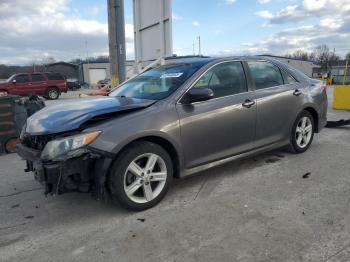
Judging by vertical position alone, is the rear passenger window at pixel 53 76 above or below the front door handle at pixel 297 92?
above

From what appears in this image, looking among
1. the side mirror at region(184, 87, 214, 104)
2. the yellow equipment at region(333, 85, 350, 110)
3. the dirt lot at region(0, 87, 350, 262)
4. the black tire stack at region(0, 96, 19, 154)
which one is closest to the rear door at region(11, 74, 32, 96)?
the black tire stack at region(0, 96, 19, 154)

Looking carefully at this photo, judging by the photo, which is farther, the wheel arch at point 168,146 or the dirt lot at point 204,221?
the wheel arch at point 168,146

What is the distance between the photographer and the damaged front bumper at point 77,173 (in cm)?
310

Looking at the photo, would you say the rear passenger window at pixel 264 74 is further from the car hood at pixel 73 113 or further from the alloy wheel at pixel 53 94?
the alloy wheel at pixel 53 94

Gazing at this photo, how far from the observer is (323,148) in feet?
18.8

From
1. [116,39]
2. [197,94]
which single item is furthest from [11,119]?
[197,94]

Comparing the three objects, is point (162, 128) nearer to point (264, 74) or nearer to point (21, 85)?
point (264, 74)

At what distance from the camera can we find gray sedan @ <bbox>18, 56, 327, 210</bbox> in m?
3.19

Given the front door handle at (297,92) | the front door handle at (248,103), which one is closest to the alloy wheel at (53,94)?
the front door handle at (297,92)

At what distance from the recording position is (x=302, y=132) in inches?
209

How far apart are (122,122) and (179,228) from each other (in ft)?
3.76

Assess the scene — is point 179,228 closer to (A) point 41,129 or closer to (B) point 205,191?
(B) point 205,191

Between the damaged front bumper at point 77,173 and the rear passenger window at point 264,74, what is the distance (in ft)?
7.96

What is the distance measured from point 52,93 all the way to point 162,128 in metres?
21.4
